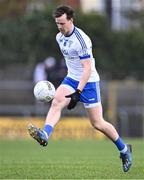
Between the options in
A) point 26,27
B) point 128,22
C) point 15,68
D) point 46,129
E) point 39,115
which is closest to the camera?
point 46,129

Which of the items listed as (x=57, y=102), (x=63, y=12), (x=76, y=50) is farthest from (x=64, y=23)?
(x=57, y=102)

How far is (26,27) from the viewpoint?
3312cm

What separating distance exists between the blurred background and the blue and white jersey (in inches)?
494

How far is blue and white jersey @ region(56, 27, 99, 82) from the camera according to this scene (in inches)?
468

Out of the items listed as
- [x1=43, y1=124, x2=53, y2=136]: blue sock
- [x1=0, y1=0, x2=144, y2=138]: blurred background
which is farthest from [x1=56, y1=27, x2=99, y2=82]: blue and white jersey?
[x1=0, y1=0, x2=144, y2=138]: blurred background

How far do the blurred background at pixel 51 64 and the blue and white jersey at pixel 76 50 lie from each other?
12542 millimetres

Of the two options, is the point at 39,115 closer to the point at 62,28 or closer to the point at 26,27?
the point at 26,27

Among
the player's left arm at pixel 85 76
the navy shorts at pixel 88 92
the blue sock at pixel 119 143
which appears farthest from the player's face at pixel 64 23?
the blue sock at pixel 119 143

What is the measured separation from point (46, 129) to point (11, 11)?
2263cm

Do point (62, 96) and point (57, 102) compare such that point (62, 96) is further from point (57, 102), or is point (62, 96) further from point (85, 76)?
point (85, 76)

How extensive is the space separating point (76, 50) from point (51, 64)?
13.6 meters

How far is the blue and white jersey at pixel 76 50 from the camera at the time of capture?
11891mm

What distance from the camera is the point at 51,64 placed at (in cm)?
2547

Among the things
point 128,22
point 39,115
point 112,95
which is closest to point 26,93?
point 39,115
